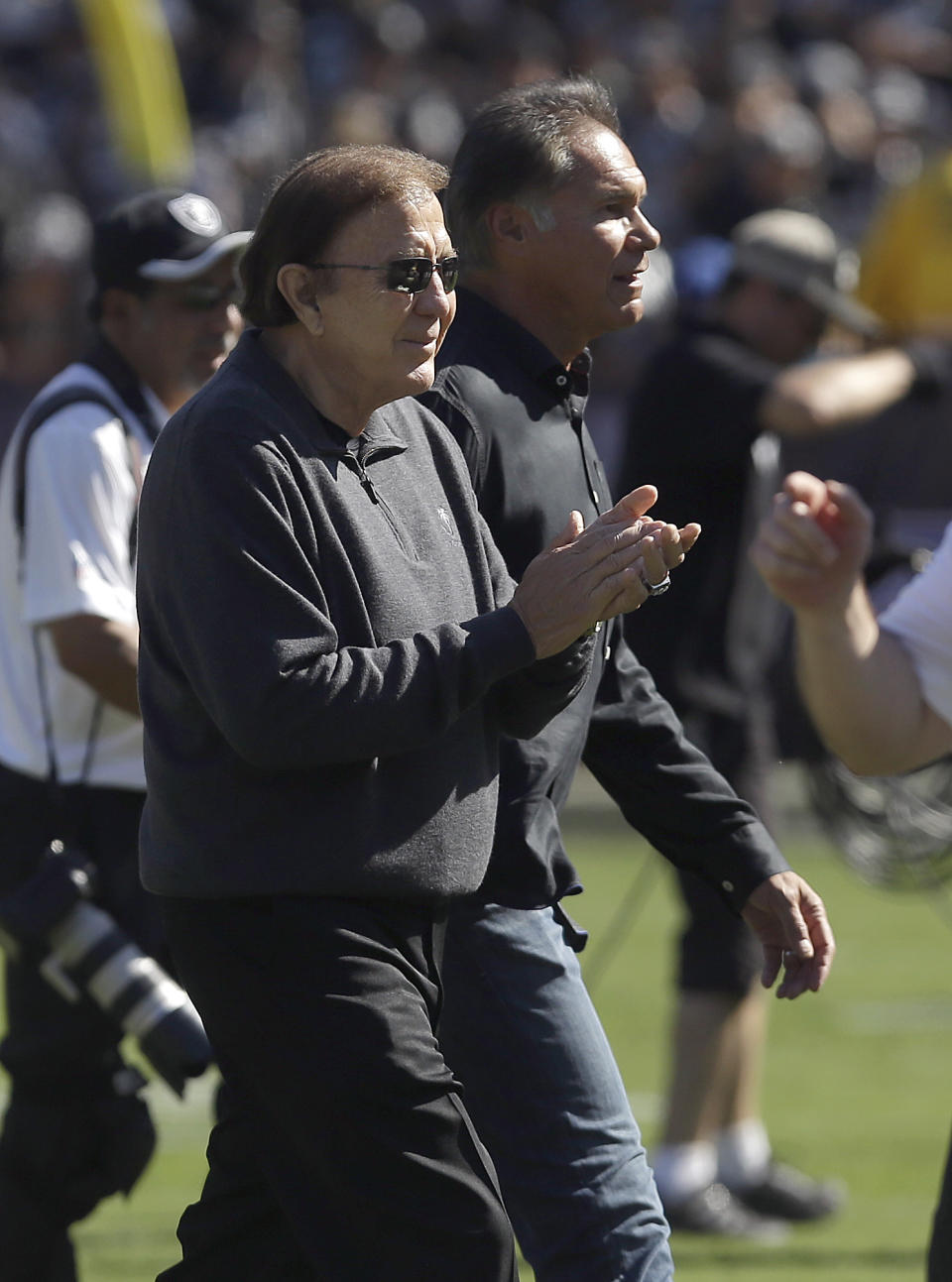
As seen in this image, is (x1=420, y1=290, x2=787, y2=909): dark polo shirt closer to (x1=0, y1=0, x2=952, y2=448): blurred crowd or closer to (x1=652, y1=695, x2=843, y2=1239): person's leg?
(x1=652, y1=695, x2=843, y2=1239): person's leg

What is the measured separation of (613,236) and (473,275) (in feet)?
0.77

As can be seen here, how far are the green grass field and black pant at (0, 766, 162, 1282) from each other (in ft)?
3.12

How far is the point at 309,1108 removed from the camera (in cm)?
279

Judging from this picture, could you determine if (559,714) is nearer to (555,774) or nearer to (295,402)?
(555,774)

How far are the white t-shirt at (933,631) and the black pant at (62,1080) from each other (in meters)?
1.42

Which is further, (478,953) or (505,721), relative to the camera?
(478,953)

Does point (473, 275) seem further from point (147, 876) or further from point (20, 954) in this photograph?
point (20, 954)

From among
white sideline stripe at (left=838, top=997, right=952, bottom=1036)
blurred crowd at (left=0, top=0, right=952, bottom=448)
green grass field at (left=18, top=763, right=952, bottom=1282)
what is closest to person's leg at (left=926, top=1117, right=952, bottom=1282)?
green grass field at (left=18, top=763, right=952, bottom=1282)

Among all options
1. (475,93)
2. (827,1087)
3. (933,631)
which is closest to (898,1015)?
(827,1087)

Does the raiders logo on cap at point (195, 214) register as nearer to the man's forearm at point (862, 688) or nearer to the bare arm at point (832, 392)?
the man's forearm at point (862, 688)

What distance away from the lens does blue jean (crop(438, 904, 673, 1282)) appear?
3.22 m

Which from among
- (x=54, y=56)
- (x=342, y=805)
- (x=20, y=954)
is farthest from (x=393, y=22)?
(x=342, y=805)

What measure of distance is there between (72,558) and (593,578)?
1.47 meters

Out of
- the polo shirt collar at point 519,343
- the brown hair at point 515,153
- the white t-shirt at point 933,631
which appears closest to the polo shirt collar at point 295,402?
the polo shirt collar at point 519,343
